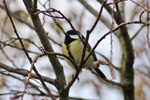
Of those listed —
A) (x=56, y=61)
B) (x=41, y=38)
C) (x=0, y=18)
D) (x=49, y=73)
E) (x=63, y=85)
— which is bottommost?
(x=63, y=85)

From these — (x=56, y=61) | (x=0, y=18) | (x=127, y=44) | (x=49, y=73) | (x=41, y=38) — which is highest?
(x=0, y=18)

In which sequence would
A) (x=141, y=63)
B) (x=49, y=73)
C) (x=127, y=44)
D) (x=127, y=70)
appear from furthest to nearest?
(x=49, y=73), (x=141, y=63), (x=127, y=70), (x=127, y=44)

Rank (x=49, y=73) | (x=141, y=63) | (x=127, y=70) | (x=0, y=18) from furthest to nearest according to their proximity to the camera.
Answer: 1. (x=49, y=73)
2. (x=0, y=18)
3. (x=141, y=63)
4. (x=127, y=70)

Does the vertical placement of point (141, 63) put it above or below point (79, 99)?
above

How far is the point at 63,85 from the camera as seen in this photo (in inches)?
81.0

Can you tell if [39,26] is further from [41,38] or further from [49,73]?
[49,73]

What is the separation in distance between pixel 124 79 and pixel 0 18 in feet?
6.91

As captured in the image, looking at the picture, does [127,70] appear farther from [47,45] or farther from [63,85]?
[47,45]

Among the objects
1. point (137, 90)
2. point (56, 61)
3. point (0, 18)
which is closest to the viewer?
point (56, 61)

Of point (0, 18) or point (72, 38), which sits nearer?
point (72, 38)

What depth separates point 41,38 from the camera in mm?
1909

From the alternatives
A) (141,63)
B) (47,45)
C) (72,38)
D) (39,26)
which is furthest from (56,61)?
(141,63)

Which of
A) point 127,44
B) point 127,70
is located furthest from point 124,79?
point 127,44

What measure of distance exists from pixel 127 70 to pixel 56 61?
106 cm
